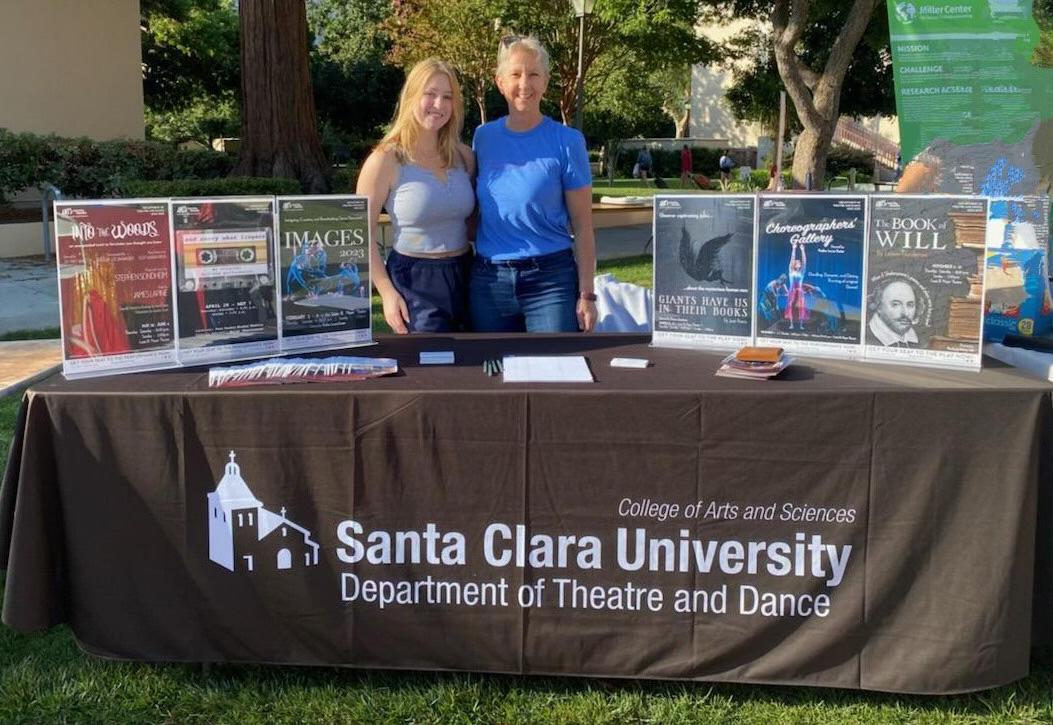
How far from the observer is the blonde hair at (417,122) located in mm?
3256

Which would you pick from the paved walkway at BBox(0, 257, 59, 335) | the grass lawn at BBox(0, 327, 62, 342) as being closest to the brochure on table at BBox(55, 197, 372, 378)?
the paved walkway at BBox(0, 257, 59, 335)

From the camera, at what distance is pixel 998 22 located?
10.9ft

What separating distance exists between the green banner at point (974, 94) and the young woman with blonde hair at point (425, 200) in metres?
1.60

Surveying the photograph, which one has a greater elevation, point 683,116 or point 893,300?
point 683,116

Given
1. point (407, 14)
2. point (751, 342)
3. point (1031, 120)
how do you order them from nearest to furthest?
point (751, 342) → point (1031, 120) → point (407, 14)

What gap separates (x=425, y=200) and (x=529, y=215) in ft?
1.21

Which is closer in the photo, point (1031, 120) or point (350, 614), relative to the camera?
point (350, 614)

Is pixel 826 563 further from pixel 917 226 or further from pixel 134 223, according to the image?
pixel 134 223

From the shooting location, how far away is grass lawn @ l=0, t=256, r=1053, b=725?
8.43 ft

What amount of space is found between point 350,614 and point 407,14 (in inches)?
943

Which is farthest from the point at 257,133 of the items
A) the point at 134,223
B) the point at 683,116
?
the point at 683,116

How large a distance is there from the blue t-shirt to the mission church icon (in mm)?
1289

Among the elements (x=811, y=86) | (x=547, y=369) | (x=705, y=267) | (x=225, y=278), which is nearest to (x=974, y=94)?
(x=705, y=267)

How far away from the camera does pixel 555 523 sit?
8.49 ft
